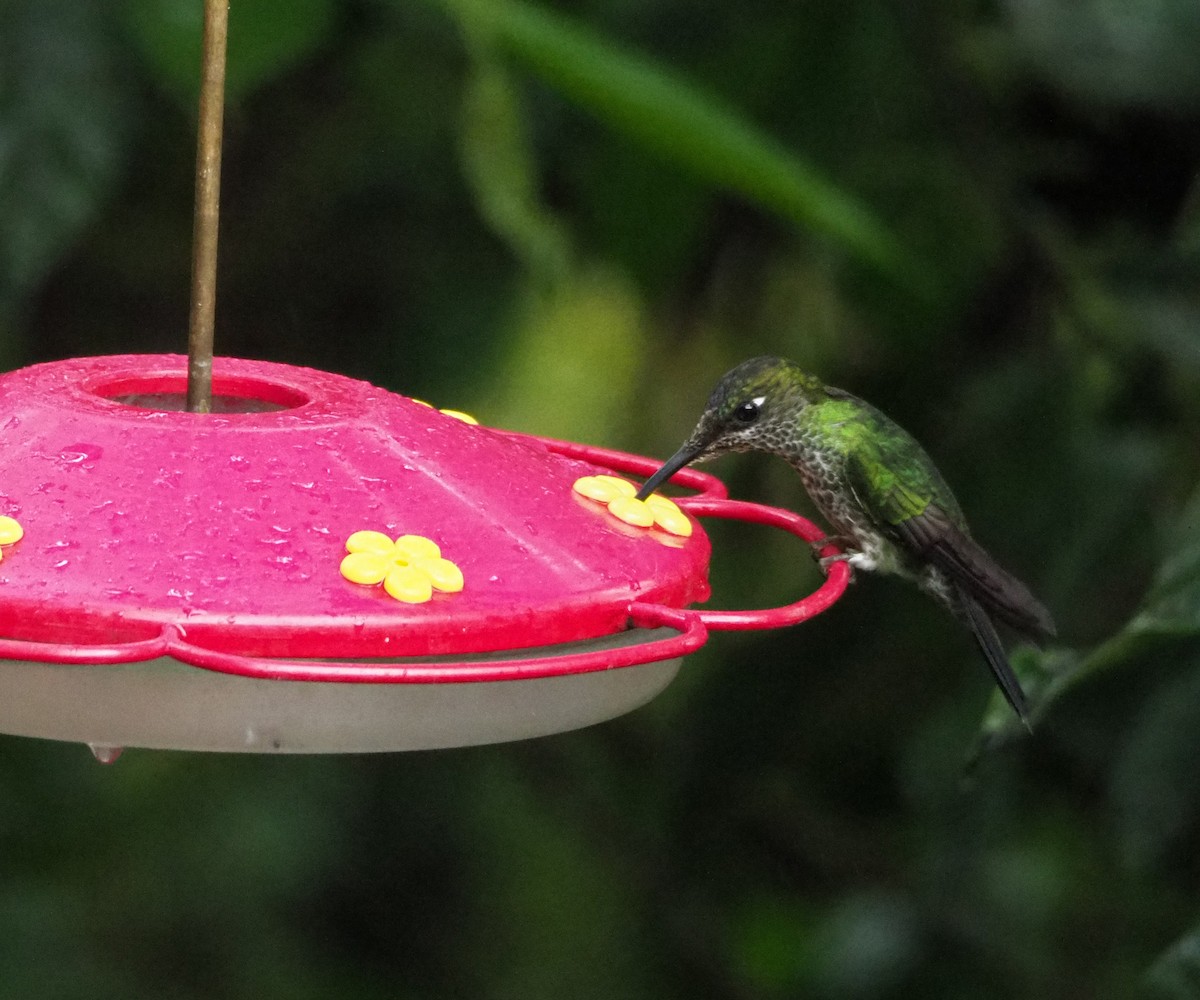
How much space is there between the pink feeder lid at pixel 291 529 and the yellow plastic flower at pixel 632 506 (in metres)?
0.02

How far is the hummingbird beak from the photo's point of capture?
2.15 m

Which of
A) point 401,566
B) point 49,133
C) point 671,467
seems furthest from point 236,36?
point 401,566

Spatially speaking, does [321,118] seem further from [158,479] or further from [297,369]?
→ [158,479]

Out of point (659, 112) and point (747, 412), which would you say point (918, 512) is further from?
point (659, 112)

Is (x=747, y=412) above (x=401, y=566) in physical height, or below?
below

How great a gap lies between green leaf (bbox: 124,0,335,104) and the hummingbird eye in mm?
986

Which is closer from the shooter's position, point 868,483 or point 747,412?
point 747,412

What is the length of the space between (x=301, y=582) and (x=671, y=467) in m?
0.76

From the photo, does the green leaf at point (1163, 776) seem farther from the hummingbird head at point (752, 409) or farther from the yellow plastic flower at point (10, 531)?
the yellow plastic flower at point (10, 531)

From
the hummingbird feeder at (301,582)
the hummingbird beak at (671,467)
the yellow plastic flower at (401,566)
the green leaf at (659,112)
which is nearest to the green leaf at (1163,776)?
the green leaf at (659,112)

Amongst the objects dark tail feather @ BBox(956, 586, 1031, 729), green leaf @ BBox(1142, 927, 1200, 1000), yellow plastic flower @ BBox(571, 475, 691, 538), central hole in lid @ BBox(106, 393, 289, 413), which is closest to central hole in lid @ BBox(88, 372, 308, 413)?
central hole in lid @ BBox(106, 393, 289, 413)

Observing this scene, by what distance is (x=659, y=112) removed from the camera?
9.62 feet

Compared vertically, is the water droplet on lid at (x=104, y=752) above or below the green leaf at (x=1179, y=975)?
above

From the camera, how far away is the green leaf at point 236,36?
2.97m
